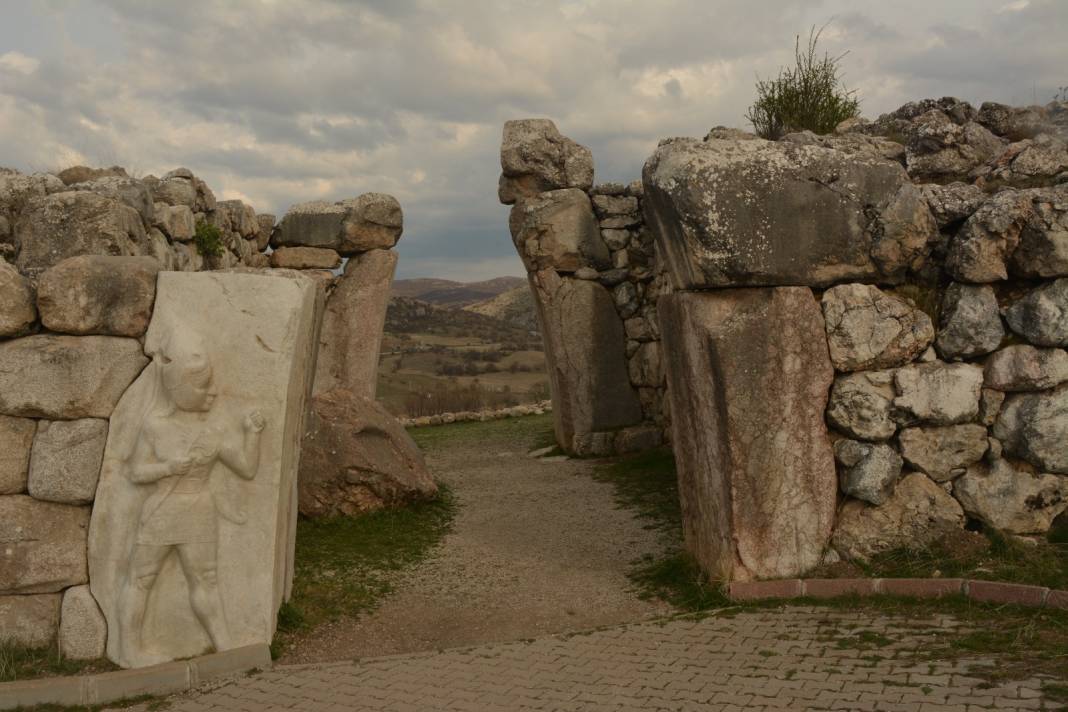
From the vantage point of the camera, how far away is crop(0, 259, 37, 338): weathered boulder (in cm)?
498

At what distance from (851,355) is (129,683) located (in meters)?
4.66

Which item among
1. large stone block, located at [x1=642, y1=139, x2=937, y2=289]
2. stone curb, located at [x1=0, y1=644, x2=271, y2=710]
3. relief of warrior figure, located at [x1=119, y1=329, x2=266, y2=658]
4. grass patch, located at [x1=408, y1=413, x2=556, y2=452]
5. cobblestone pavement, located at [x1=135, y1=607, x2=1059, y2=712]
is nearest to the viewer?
cobblestone pavement, located at [x1=135, y1=607, x2=1059, y2=712]

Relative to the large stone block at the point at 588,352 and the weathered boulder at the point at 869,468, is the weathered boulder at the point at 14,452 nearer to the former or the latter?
the weathered boulder at the point at 869,468

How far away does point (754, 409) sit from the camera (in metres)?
5.90

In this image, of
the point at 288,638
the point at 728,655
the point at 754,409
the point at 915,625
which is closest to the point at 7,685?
the point at 288,638

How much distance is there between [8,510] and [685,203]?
432 centimetres

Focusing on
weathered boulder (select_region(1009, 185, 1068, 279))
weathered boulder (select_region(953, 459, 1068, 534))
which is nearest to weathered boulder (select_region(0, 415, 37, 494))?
weathered boulder (select_region(953, 459, 1068, 534))

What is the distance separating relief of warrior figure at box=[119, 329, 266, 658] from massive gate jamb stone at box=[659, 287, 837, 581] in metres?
2.83

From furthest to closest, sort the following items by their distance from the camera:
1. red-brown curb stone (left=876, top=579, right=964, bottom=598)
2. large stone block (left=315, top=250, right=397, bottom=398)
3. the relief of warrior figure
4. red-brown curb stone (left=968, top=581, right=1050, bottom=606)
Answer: large stone block (left=315, top=250, right=397, bottom=398) → red-brown curb stone (left=876, top=579, right=964, bottom=598) → red-brown curb stone (left=968, top=581, right=1050, bottom=606) → the relief of warrior figure

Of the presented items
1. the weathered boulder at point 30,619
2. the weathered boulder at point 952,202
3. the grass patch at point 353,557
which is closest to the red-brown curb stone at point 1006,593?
the weathered boulder at point 952,202

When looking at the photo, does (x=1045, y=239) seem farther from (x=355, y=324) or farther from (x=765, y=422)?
(x=355, y=324)

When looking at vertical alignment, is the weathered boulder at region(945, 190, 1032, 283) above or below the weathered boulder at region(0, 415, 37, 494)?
above

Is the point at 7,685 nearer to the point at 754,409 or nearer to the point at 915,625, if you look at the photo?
the point at 754,409

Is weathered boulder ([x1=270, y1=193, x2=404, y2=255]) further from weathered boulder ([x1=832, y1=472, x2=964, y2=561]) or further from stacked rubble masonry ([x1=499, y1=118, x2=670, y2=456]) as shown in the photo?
weathered boulder ([x1=832, y1=472, x2=964, y2=561])
